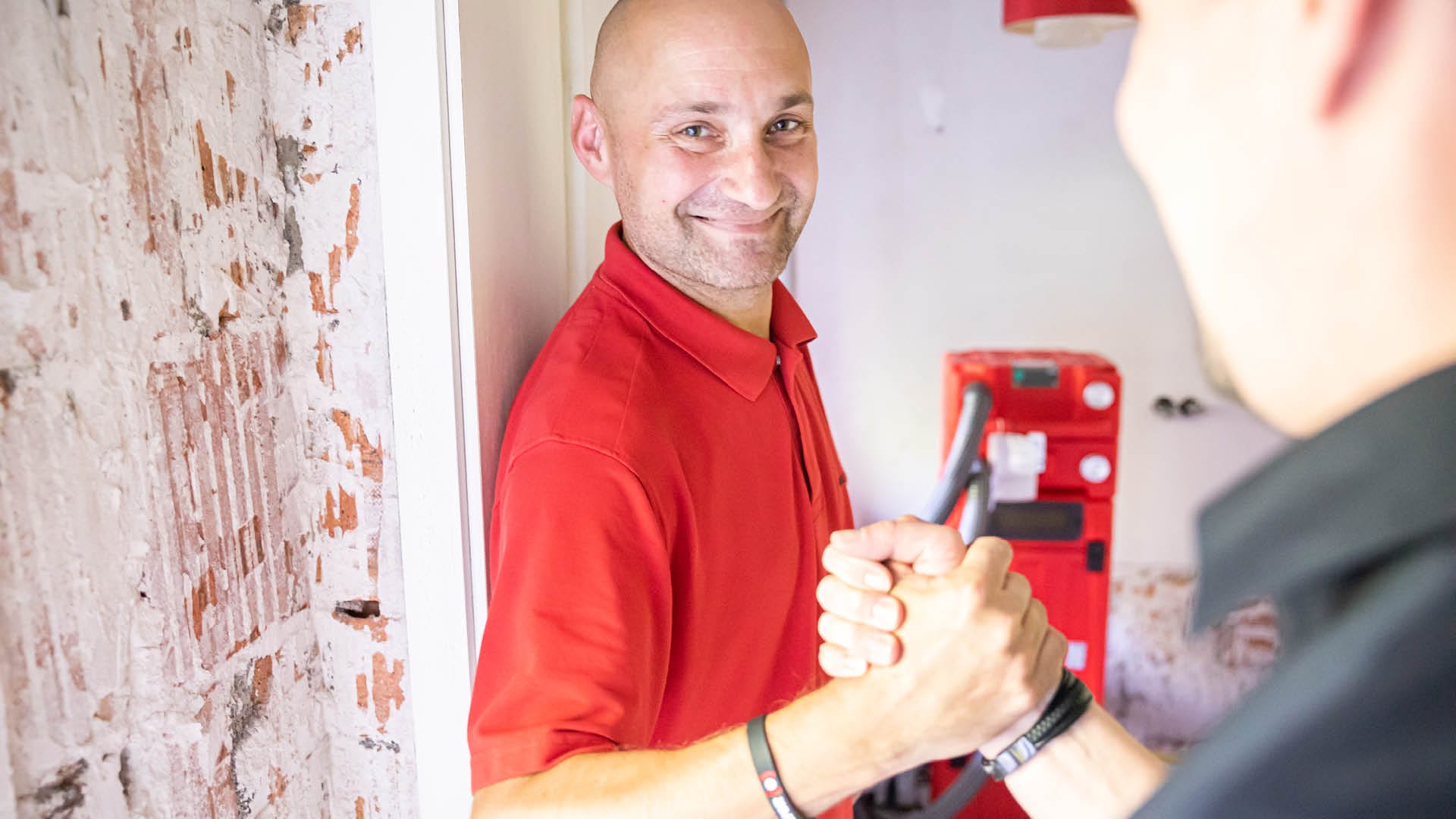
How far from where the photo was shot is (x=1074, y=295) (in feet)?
8.71

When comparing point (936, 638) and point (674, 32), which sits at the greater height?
point (674, 32)

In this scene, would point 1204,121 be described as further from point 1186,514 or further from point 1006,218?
point 1186,514

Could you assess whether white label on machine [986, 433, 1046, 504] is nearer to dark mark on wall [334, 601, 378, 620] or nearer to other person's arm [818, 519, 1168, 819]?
other person's arm [818, 519, 1168, 819]

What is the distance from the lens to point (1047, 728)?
81 centimetres

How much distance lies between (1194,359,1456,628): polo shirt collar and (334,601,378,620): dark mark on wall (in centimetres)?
88

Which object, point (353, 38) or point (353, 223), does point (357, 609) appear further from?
point (353, 38)

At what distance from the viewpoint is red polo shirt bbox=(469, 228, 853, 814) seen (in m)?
0.77

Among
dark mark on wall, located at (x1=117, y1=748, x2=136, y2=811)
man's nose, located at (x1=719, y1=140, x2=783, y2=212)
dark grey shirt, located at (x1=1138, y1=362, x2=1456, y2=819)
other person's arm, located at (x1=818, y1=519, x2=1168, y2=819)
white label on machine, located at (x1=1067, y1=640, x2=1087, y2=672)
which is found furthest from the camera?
white label on machine, located at (x1=1067, y1=640, x2=1087, y2=672)

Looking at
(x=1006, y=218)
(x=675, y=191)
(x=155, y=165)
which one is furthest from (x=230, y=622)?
(x=1006, y=218)

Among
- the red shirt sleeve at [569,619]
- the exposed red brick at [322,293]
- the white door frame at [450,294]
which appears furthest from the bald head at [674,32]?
the red shirt sleeve at [569,619]

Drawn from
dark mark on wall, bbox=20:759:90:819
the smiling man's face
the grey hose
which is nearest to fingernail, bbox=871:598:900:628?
the smiling man's face

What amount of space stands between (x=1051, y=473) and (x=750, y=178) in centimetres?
128

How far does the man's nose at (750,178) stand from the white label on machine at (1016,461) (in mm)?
1083

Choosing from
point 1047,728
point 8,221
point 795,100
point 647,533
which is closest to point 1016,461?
point 795,100
